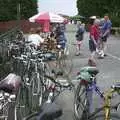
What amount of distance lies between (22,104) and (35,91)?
5.85 ft

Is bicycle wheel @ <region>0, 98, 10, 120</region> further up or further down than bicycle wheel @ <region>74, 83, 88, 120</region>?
further up

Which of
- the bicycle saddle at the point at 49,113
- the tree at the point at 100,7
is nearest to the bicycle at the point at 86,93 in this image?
the bicycle saddle at the point at 49,113

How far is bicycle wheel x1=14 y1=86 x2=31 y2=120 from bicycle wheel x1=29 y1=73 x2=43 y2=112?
0.48 meters

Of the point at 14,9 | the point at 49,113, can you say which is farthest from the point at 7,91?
the point at 14,9

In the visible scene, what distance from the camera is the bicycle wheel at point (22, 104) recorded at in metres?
8.91

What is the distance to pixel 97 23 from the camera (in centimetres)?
A: 2370

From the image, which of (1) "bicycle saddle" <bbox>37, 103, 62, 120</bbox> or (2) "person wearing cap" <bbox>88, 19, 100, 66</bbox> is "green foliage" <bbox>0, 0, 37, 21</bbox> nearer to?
(2) "person wearing cap" <bbox>88, 19, 100, 66</bbox>

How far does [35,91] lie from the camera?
37.8 feet

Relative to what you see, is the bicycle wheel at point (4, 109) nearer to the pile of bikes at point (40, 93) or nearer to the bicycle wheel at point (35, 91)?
the pile of bikes at point (40, 93)

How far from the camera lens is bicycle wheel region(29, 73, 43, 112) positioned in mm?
10946

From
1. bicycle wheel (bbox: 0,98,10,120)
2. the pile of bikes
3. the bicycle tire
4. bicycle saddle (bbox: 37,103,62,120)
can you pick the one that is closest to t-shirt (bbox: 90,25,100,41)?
the pile of bikes

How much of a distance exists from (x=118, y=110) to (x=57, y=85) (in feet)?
6.22

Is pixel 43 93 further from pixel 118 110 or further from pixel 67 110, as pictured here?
pixel 118 110

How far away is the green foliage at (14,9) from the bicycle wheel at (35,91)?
91487mm
